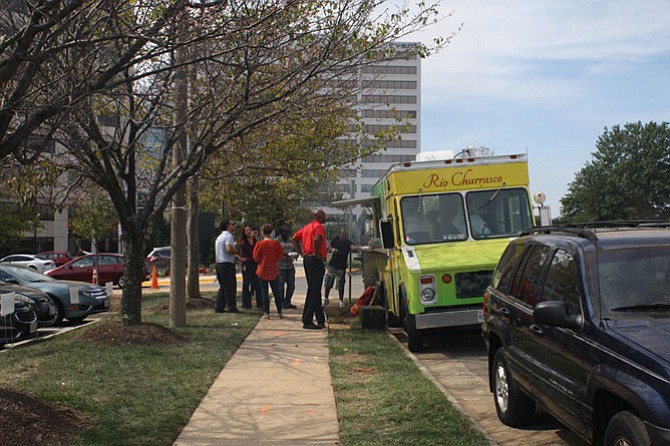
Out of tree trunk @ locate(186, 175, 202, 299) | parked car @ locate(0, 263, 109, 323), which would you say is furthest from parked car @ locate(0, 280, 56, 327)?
tree trunk @ locate(186, 175, 202, 299)

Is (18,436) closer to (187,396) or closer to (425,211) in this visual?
(187,396)

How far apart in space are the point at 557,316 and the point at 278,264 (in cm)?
1164

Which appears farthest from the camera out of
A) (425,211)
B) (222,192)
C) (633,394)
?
(222,192)

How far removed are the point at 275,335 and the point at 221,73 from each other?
4.46 metres

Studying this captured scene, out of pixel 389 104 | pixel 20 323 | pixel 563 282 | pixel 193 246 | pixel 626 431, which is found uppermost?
pixel 389 104

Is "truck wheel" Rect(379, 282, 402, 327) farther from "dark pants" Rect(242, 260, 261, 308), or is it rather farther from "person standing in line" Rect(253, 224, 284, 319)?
"dark pants" Rect(242, 260, 261, 308)

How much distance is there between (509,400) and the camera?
6.74m

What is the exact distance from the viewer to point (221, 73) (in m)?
11.5

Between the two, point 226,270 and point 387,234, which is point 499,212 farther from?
point 226,270

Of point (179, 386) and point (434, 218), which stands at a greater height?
point (434, 218)

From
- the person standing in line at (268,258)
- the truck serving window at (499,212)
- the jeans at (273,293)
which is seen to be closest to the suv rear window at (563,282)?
the truck serving window at (499,212)

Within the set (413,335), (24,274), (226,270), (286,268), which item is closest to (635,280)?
(413,335)

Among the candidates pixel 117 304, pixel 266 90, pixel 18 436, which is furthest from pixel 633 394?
pixel 117 304

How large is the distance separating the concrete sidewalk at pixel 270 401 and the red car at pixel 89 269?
60.1 feet
